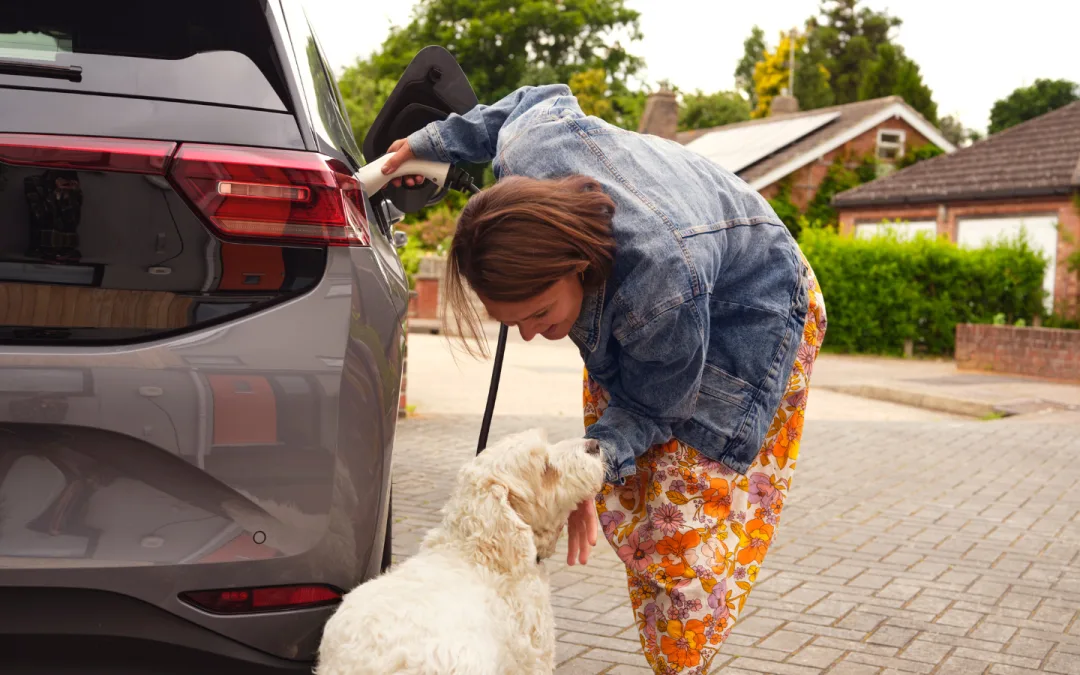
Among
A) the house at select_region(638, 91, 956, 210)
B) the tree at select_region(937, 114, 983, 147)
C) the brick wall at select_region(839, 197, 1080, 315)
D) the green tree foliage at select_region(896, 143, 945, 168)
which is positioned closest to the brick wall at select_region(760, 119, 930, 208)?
the house at select_region(638, 91, 956, 210)

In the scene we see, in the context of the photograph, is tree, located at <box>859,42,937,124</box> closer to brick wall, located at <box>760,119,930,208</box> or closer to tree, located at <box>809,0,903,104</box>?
tree, located at <box>809,0,903,104</box>

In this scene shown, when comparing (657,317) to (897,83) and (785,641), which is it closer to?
(785,641)

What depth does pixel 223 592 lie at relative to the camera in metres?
2.17

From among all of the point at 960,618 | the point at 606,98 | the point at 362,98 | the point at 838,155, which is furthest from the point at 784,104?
the point at 960,618

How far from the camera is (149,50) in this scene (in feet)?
7.68

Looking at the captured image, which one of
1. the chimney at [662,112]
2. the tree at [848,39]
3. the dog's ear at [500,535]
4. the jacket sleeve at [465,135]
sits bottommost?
the dog's ear at [500,535]

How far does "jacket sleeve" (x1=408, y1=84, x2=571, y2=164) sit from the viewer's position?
2711 millimetres

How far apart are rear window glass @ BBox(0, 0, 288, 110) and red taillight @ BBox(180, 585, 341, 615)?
1.08 meters

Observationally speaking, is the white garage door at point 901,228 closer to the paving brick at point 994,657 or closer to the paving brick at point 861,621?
the paving brick at point 861,621

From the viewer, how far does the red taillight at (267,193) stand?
7.14ft

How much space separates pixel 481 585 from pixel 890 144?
109 ft

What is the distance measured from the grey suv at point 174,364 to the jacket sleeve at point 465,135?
38 cm

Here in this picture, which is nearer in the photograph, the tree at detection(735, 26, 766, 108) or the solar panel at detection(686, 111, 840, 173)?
the solar panel at detection(686, 111, 840, 173)

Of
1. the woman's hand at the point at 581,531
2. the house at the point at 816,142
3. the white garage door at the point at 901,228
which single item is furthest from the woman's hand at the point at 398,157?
the house at the point at 816,142
